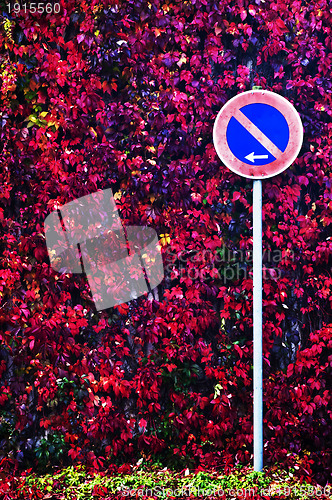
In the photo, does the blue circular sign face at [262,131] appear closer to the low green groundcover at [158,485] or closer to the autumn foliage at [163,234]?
the autumn foliage at [163,234]

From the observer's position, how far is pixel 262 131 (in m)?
2.73

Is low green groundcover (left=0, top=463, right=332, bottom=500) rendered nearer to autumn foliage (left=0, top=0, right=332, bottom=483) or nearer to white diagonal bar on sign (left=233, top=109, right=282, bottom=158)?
autumn foliage (left=0, top=0, right=332, bottom=483)

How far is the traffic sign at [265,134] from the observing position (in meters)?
2.73

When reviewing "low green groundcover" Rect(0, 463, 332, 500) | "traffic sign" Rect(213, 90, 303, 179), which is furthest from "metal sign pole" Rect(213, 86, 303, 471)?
"low green groundcover" Rect(0, 463, 332, 500)

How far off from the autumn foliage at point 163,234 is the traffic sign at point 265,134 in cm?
59

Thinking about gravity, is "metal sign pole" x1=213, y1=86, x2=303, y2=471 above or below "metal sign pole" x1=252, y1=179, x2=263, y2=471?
above

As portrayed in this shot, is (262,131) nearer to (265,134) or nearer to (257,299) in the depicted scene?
(265,134)

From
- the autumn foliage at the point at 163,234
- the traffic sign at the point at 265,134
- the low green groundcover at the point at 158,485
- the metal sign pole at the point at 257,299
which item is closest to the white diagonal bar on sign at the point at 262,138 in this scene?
the traffic sign at the point at 265,134

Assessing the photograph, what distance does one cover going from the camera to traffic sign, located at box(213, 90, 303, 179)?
108 inches

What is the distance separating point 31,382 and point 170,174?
2181mm

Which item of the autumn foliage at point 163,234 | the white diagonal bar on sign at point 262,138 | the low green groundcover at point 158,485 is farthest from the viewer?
the autumn foliage at point 163,234

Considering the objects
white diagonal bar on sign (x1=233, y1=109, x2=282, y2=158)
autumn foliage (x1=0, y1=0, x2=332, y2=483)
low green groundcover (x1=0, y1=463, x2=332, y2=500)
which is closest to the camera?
white diagonal bar on sign (x1=233, y1=109, x2=282, y2=158)

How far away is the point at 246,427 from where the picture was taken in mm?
3332

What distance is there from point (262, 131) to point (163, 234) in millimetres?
1181
